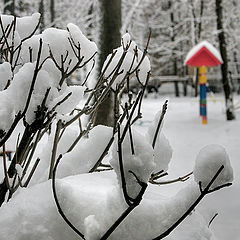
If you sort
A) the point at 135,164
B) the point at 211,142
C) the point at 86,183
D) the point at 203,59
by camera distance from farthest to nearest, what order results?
1. the point at 203,59
2. the point at 211,142
3. the point at 86,183
4. the point at 135,164

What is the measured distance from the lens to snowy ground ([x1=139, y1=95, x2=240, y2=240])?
327 cm

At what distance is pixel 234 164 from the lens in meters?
5.38

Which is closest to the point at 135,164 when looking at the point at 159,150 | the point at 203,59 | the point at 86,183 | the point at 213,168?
the point at 213,168

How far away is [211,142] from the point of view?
748 cm

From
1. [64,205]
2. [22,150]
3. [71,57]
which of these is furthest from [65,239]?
[71,57]

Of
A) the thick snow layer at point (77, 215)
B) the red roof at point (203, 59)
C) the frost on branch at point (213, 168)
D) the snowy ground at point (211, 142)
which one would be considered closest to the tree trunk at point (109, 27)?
the snowy ground at point (211, 142)

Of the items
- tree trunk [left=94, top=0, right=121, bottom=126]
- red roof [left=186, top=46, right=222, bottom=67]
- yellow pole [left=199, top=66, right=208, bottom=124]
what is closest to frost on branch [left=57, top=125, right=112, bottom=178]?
tree trunk [left=94, top=0, right=121, bottom=126]

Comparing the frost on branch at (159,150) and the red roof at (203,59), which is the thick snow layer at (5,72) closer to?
the frost on branch at (159,150)

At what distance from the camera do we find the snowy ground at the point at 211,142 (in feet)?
10.7

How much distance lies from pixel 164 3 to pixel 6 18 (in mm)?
22572

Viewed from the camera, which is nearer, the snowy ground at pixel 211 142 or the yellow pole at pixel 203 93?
the snowy ground at pixel 211 142

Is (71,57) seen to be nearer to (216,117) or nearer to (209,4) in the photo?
(216,117)

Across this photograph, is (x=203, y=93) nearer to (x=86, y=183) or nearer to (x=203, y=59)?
(x=203, y=59)

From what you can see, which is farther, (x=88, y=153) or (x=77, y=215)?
(x=88, y=153)
